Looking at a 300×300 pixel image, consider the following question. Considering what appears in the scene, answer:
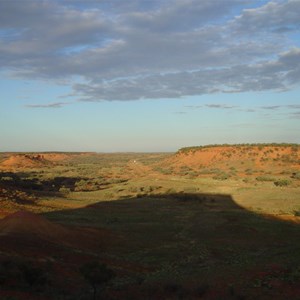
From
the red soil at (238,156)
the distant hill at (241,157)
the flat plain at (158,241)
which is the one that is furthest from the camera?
the red soil at (238,156)

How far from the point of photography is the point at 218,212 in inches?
1620

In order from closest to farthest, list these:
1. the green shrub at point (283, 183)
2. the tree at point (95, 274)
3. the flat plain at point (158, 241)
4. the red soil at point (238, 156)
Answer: the tree at point (95, 274) → the flat plain at point (158, 241) → the green shrub at point (283, 183) → the red soil at point (238, 156)

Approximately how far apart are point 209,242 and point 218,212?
1329 centimetres

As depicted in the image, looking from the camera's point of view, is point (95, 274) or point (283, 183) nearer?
point (95, 274)

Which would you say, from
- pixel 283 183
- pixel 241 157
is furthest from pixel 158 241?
pixel 241 157

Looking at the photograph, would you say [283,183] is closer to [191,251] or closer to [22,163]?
[191,251]

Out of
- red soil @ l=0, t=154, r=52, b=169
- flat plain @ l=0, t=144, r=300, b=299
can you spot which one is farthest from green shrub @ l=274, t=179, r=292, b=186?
red soil @ l=0, t=154, r=52, b=169

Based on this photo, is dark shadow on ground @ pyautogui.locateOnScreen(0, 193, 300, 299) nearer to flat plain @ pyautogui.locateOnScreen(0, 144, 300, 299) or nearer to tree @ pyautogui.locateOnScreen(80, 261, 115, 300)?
flat plain @ pyautogui.locateOnScreen(0, 144, 300, 299)

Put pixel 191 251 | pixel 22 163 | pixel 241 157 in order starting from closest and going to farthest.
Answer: pixel 191 251, pixel 241 157, pixel 22 163

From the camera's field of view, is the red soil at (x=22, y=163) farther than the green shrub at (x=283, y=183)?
Yes

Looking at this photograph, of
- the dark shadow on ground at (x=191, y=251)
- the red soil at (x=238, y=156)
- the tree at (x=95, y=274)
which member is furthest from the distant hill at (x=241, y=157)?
the tree at (x=95, y=274)

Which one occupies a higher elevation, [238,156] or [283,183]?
[238,156]

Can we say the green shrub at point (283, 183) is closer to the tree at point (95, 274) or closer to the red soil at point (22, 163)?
the tree at point (95, 274)

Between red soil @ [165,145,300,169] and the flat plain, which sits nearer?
the flat plain
